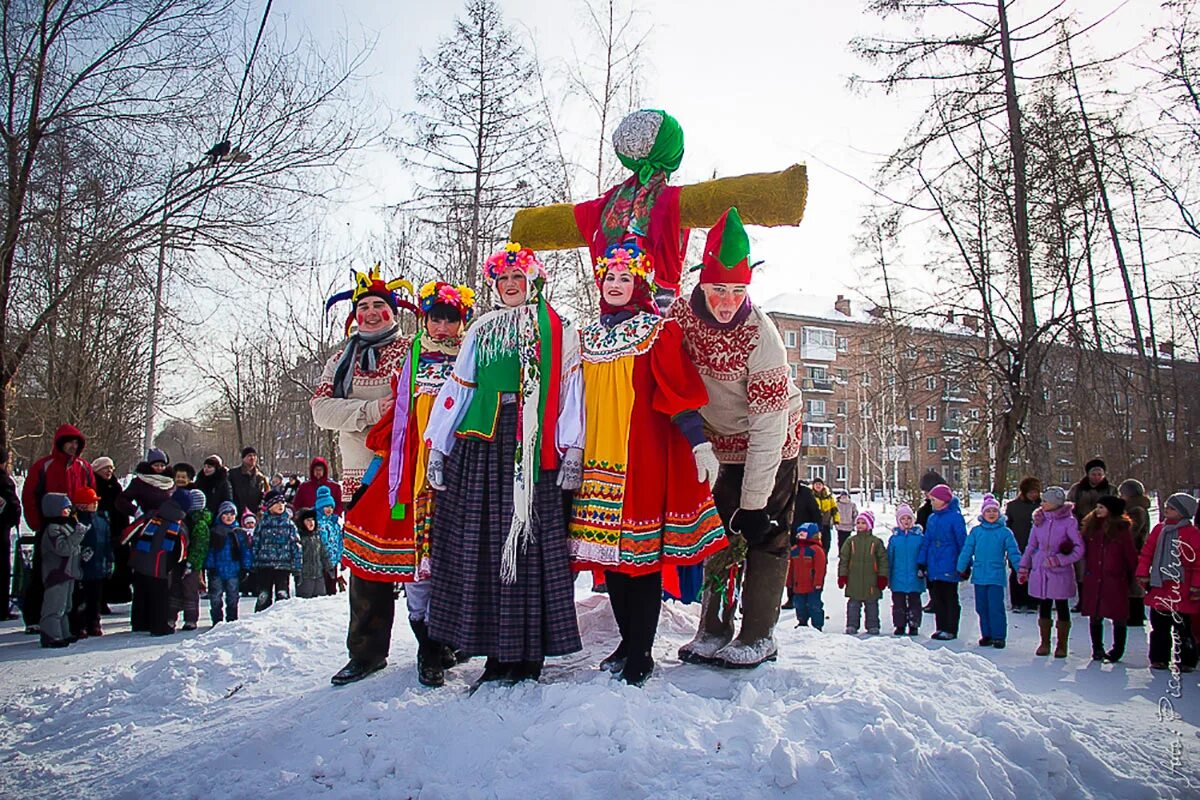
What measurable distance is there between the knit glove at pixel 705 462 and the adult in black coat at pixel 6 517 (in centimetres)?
752

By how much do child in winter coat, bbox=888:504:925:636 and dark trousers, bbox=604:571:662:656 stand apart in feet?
17.9

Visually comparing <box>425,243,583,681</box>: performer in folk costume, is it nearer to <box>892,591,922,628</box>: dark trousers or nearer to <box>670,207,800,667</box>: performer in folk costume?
<box>670,207,800,667</box>: performer in folk costume

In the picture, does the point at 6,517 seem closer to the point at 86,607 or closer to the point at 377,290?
the point at 86,607

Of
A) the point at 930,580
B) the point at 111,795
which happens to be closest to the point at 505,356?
the point at 111,795

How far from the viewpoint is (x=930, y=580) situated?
8039mm

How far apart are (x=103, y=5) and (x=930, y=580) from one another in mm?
10885

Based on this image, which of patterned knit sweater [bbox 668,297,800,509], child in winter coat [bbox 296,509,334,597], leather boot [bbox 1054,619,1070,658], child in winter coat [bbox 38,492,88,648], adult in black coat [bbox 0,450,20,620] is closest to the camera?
→ patterned knit sweater [bbox 668,297,800,509]

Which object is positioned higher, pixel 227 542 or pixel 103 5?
pixel 103 5

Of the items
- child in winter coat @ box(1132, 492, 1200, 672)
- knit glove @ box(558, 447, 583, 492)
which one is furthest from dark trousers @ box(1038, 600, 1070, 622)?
knit glove @ box(558, 447, 583, 492)

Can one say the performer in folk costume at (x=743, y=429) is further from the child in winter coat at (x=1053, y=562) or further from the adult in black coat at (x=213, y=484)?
the adult in black coat at (x=213, y=484)

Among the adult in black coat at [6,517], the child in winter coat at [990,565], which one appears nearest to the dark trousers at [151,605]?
the adult in black coat at [6,517]

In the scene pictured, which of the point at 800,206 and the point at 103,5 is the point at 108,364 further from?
the point at 800,206

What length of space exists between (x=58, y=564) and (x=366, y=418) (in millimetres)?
4536

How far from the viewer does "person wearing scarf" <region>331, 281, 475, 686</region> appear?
12.0 feet
